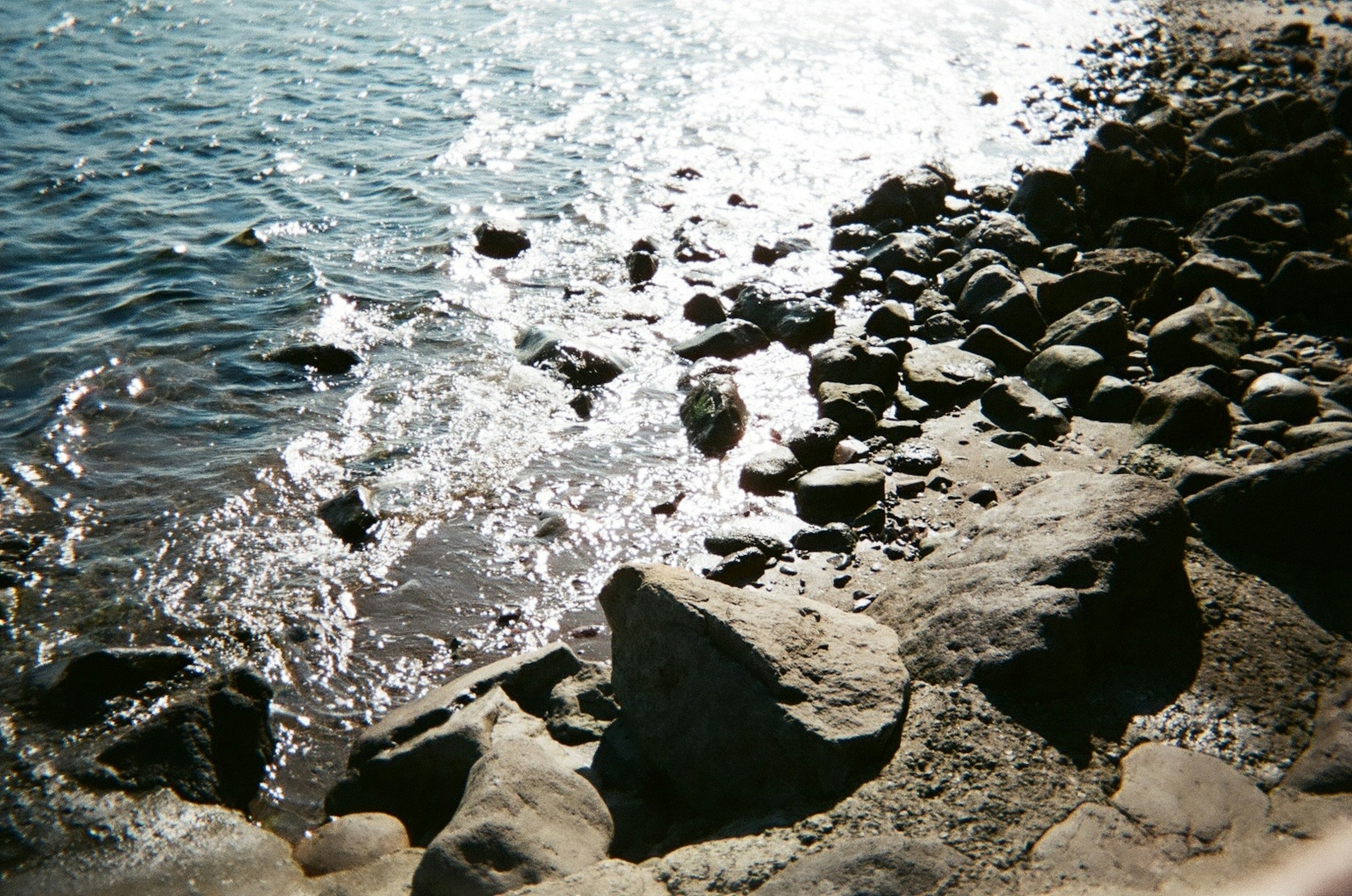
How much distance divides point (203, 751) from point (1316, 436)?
6.18 m

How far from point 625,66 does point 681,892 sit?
1477cm

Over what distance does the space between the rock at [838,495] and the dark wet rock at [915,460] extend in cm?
34

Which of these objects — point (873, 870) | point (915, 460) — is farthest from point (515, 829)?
point (915, 460)

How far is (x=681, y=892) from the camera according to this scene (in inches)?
125

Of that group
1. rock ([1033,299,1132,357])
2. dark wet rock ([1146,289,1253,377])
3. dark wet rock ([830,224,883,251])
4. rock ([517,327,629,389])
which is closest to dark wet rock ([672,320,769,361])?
rock ([517,327,629,389])

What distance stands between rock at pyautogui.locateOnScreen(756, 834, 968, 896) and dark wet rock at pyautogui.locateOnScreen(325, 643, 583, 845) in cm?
148

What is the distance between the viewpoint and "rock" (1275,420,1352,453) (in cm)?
577

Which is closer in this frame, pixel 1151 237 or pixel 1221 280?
pixel 1221 280

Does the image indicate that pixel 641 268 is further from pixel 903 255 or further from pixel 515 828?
pixel 515 828

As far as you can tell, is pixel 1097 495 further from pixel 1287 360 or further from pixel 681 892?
pixel 1287 360

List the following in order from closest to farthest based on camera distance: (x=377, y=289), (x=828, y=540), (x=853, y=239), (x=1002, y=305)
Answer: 1. (x=828, y=540)
2. (x=1002, y=305)
3. (x=377, y=289)
4. (x=853, y=239)

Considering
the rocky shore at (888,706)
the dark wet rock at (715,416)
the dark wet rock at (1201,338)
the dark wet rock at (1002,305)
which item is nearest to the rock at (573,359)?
the dark wet rock at (715,416)

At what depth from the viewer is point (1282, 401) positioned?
6426 millimetres

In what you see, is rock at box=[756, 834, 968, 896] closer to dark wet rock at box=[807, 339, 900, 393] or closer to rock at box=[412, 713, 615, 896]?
rock at box=[412, 713, 615, 896]
